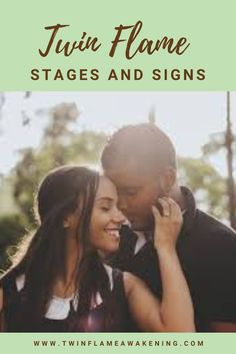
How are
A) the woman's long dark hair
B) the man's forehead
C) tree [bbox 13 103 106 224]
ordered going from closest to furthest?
the woman's long dark hair → the man's forehead → tree [bbox 13 103 106 224]

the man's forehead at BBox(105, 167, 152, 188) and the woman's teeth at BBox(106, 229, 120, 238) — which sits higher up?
the man's forehead at BBox(105, 167, 152, 188)

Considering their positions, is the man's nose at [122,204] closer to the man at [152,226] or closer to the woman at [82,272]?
the man at [152,226]

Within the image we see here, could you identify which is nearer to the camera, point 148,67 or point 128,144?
point 128,144

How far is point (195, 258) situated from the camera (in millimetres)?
5559

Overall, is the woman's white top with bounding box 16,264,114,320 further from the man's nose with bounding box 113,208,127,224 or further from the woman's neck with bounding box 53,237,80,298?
the man's nose with bounding box 113,208,127,224

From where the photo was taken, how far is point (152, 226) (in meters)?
5.63

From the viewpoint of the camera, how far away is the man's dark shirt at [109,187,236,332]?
5492 mm

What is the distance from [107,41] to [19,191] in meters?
9.69

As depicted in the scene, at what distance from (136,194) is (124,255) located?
45 centimetres

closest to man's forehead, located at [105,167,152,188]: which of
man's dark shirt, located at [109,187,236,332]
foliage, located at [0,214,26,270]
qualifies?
man's dark shirt, located at [109,187,236,332]
